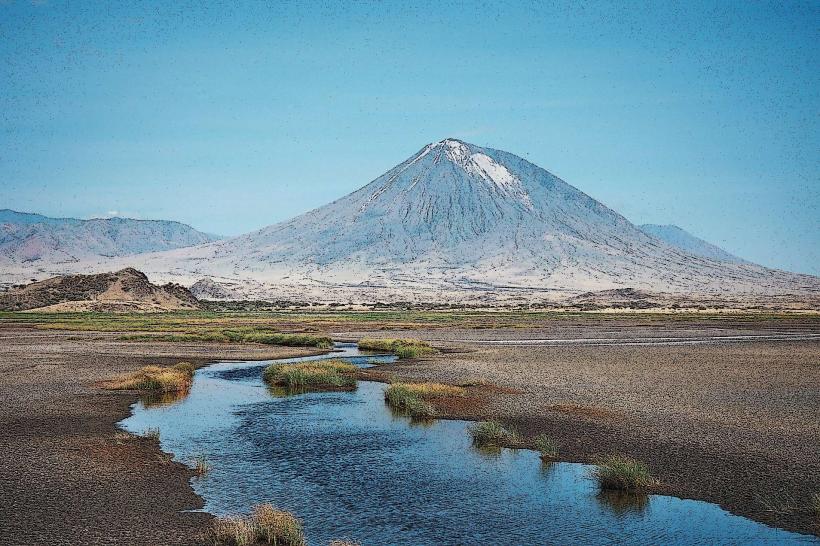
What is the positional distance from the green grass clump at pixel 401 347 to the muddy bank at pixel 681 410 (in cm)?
193

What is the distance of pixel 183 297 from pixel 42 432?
9791cm

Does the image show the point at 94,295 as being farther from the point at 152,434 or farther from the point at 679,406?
the point at 679,406

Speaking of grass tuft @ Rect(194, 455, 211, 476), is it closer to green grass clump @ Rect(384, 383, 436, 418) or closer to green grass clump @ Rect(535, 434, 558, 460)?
green grass clump @ Rect(535, 434, 558, 460)

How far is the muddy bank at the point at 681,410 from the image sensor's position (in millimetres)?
15617

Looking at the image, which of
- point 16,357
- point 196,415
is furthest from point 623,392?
point 16,357

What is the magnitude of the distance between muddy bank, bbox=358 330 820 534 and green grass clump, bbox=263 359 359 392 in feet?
9.33

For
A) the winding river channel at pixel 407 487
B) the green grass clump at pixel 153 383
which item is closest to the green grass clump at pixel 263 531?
the winding river channel at pixel 407 487

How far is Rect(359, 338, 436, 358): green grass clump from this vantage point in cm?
4506

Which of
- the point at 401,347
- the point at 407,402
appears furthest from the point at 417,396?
the point at 401,347

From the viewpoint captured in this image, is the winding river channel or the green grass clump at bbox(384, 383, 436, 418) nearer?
the winding river channel

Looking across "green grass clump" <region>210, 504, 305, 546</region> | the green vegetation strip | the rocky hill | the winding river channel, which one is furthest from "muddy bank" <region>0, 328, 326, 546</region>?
the rocky hill

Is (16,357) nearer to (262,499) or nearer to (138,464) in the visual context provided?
(138,464)

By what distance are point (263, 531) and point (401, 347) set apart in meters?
34.5

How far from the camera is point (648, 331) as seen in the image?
6894 centimetres
